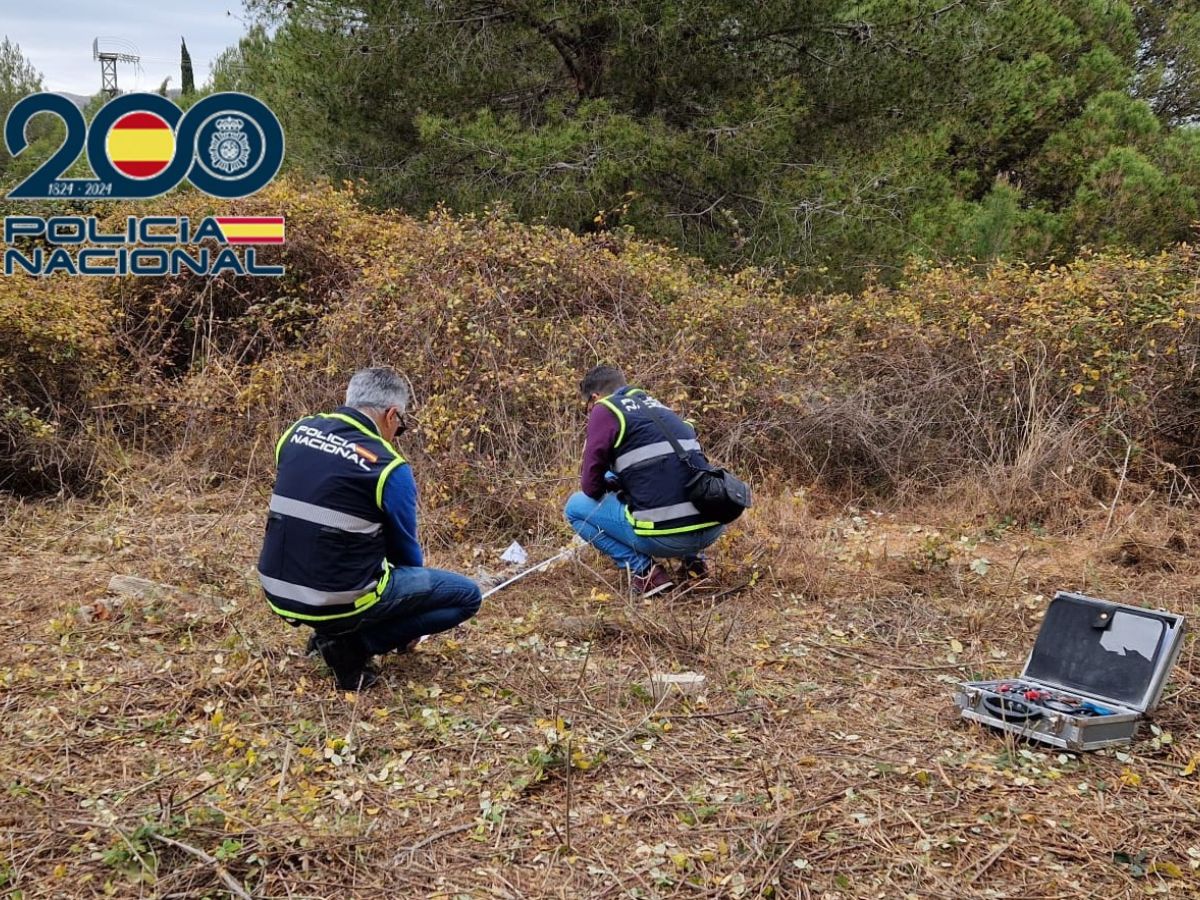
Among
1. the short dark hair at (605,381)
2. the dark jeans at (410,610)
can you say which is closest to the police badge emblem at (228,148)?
the short dark hair at (605,381)

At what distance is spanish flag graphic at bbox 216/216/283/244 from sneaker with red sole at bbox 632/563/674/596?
5088mm

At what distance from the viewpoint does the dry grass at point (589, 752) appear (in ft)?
8.65

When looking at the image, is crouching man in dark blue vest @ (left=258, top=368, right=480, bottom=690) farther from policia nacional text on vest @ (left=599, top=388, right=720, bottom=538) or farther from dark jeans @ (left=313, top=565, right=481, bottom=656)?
policia nacional text on vest @ (left=599, top=388, right=720, bottom=538)

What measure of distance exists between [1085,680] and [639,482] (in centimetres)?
207

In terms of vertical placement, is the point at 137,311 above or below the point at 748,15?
below

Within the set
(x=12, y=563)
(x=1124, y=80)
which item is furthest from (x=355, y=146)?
(x=1124, y=80)

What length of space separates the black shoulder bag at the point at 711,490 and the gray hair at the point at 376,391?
1418 mm

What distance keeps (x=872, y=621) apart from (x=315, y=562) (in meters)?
2.66

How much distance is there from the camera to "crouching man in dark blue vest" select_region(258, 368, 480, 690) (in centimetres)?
340

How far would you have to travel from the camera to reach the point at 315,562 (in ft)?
11.2

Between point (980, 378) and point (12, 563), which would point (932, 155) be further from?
point (12, 563)

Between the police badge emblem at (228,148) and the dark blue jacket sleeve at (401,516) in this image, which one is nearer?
the dark blue jacket sleeve at (401,516)
